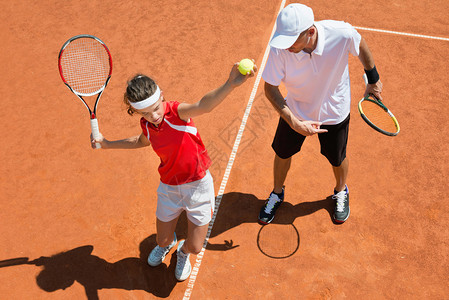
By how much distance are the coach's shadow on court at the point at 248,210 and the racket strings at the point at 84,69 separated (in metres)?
2.12

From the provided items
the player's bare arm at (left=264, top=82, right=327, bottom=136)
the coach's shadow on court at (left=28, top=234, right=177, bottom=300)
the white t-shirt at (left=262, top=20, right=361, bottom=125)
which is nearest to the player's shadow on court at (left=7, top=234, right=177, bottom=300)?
the coach's shadow on court at (left=28, top=234, right=177, bottom=300)

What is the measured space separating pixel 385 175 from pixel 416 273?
1297 mm

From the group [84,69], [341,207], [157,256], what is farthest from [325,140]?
[84,69]

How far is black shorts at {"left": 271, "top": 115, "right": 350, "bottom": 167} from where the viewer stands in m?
4.23

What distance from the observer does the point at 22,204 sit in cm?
523

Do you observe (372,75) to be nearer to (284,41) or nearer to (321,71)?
(321,71)

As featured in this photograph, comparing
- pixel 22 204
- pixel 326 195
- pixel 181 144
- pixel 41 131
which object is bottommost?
pixel 326 195

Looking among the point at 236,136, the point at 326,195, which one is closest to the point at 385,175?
the point at 326,195

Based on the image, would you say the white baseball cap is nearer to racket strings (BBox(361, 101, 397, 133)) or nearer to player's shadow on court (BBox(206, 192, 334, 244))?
racket strings (BBox(361, 101, 397, 133))

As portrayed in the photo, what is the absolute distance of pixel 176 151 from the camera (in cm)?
373

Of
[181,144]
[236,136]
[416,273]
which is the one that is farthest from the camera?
[236,136]

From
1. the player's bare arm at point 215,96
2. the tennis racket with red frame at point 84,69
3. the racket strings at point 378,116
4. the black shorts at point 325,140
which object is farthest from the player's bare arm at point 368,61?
the tennis racket with red frame at point 84,69

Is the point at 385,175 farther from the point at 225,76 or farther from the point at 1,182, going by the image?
the point at 1,182

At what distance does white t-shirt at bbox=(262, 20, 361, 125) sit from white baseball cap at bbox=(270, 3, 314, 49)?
200 mm
